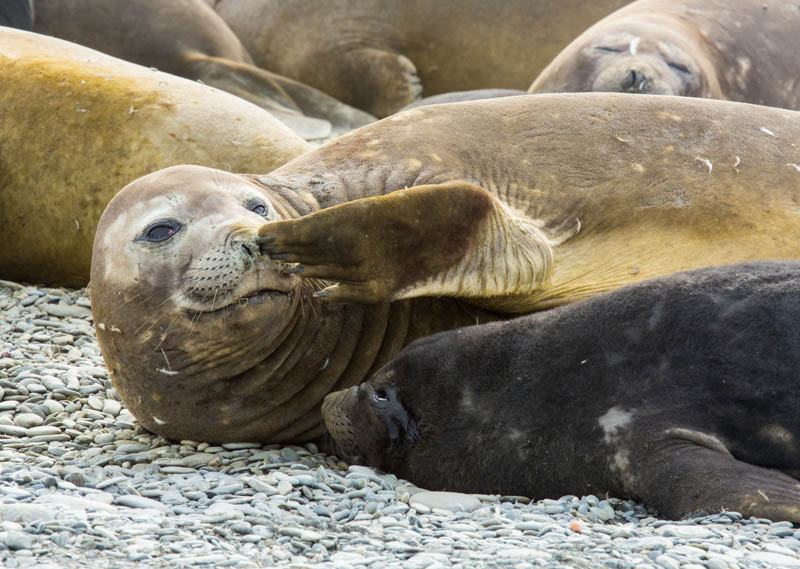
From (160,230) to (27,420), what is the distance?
3.01 ft

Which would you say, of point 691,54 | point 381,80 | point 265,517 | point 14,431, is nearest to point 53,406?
point 14,431

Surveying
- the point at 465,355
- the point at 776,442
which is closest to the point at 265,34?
Result: the point at 465,355

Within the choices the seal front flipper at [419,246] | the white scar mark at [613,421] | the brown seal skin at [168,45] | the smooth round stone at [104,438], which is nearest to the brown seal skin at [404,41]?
the brown seal skin at [168,45]

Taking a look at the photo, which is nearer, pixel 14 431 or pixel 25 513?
pixel 25 513

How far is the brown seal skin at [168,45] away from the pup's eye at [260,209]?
4.04 meters

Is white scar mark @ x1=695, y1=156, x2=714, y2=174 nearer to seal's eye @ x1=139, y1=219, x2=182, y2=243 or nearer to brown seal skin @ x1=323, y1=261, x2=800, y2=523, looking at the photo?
brown seal skin @ x1=323, y1=261, x2=800, y2=523

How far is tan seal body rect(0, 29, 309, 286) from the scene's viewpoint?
6.07 m

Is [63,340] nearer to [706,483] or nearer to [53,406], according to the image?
[53,406]

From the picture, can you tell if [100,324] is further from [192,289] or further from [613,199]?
[613,199]

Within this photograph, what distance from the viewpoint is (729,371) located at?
11.9 ft

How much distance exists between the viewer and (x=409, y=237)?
163 inches

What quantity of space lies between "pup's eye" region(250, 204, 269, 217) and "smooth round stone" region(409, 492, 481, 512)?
125 centimetres

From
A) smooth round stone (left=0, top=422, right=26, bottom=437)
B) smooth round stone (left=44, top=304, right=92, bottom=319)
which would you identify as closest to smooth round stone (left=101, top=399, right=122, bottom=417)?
smooth round stone (left=0, top=422, right=26, bottom=437)

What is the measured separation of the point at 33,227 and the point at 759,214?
3.64 meters
